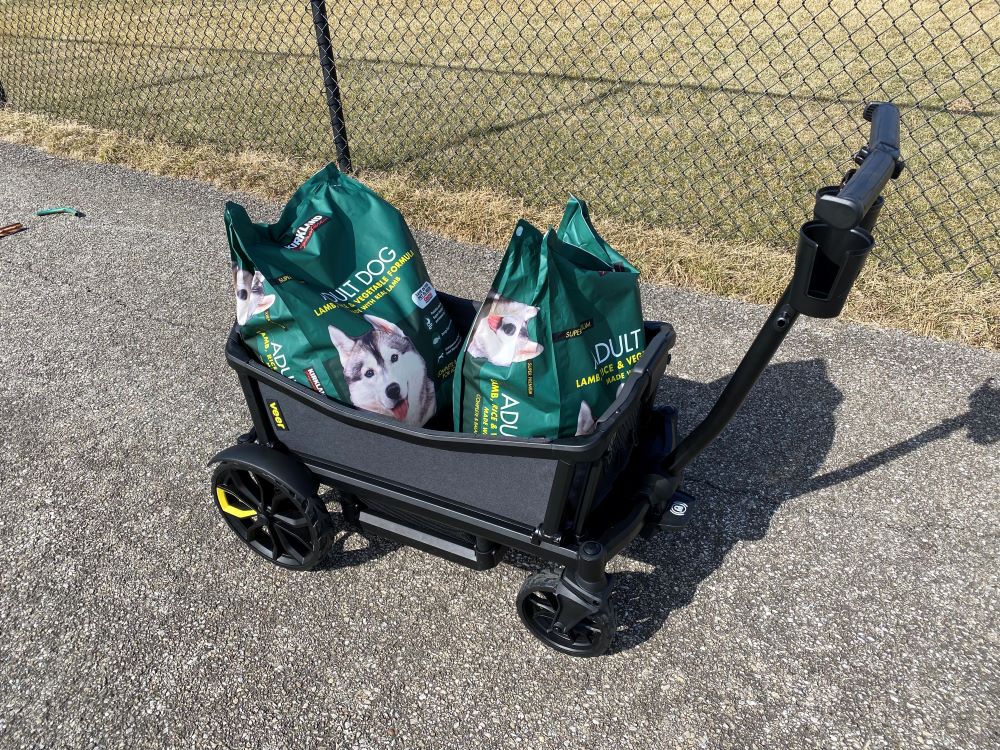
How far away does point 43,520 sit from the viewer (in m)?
2.38

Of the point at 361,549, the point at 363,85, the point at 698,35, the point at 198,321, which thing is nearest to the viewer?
the point at 361,549

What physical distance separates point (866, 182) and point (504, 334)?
74 centimetres

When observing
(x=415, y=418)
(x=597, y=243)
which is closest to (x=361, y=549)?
(x=415, y=418)

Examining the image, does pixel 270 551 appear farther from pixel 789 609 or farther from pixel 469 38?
pixel 469 38

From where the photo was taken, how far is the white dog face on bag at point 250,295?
1.70m

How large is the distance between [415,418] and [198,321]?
1845 mm

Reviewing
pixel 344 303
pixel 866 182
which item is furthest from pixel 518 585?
pixel 866 182

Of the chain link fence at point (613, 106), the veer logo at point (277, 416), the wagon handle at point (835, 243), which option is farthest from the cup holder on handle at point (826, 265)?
the chain link fence at point (613, 106)

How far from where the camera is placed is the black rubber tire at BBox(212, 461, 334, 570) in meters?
1.97

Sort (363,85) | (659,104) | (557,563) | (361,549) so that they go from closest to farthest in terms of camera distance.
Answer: (557,563) < (361,549) < (659,104) < (363,85)

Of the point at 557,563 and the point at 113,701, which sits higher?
the point at 557,563

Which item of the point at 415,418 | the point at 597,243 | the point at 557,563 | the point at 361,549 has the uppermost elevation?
the point at 597,243

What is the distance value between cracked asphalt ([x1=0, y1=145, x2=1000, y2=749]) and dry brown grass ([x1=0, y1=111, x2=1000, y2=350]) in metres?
0.22

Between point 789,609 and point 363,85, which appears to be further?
point 363,85
